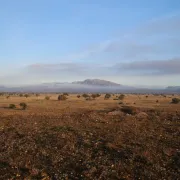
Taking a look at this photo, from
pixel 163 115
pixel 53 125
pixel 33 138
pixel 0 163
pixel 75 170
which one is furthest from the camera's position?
pixel 163 115

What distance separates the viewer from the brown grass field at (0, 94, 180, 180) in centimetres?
1376

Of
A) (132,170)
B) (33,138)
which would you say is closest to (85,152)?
(132,170)

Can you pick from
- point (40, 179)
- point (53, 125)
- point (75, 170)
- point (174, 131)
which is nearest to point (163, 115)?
point (174, 131)

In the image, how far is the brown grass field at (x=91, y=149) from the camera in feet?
45.1

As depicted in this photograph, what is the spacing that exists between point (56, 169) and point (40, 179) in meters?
1.15

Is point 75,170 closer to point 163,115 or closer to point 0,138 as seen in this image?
point 0,138

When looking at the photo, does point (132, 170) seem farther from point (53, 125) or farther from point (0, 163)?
point (53, 125)

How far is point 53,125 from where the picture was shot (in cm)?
2206

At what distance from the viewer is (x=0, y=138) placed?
1939 centimetres

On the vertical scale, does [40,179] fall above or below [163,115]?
below

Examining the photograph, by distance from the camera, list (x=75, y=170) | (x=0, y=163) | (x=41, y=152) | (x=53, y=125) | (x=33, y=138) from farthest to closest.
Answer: (x=53, y=125) → (x=33, y=138) → (x=41, y=152) → (x=0, y=163) → (x=75, y=170)

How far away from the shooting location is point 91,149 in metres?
16.5

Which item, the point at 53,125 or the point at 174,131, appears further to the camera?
the point at 53,125

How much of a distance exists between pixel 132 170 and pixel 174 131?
7.06 metres
